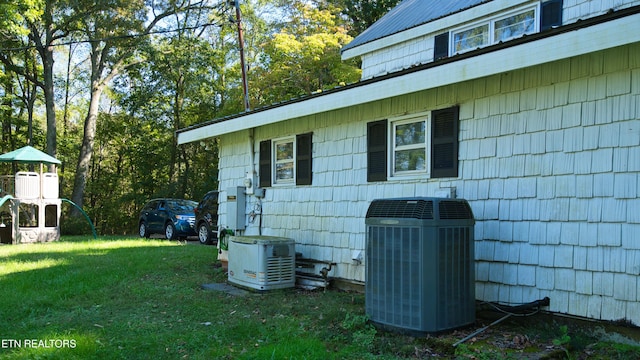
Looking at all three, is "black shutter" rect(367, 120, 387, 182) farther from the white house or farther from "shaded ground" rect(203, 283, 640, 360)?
"shaded ground" rect(203, 283, 640, 360)

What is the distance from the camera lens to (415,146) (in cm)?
594

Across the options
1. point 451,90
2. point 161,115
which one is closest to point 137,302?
point 451,90

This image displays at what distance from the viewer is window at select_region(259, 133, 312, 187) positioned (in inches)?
298

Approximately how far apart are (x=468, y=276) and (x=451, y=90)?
2119mm

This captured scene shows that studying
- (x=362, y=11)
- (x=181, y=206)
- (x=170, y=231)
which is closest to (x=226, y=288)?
(x=170, y=231)

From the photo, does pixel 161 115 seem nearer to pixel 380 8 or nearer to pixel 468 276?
pixel 380 8

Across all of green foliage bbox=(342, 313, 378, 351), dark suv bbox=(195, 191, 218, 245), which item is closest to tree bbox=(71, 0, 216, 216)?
dark suv bbox=(195, 191, 218, 245)

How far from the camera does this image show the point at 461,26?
8.46 metres

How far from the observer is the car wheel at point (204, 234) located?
14302 mm

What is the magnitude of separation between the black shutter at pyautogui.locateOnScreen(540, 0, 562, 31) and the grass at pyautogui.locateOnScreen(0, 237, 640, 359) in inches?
184

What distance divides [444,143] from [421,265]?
1.78 meters

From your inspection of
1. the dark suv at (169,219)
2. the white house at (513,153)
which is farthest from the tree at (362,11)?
the white house at (513,153)

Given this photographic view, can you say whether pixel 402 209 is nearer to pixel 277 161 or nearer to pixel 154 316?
pixel 154 316

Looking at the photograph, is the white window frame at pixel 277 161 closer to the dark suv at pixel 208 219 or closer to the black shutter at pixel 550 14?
the black shutter at pixel 550 14
